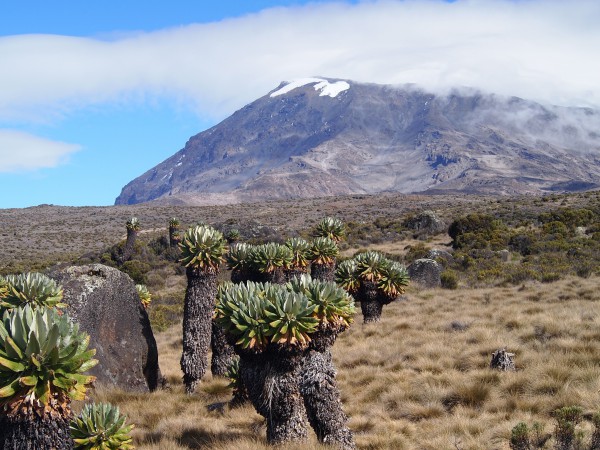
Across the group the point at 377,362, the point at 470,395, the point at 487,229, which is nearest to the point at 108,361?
the point at 377,362

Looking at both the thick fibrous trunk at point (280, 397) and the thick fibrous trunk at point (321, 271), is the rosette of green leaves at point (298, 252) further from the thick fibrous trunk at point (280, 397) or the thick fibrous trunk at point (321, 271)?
the thick fibrous trunk at point (280, 397)

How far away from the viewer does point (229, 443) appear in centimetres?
735

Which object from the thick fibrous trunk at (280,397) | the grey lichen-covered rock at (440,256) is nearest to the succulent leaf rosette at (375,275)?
the thick fibrous trunk at (280,397)

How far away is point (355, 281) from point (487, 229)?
19.5m

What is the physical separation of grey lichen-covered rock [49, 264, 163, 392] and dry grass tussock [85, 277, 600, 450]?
1.97 ft

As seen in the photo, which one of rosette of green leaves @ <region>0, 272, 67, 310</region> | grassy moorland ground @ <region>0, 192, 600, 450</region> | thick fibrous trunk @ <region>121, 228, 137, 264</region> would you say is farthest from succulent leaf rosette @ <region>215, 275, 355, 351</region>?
thick fibrous trunk @ <region>121, 228, 137, 264</region>

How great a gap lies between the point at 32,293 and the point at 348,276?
33.5 ft

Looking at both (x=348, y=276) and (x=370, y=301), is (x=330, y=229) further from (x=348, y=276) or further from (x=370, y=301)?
(x=370, y=301)

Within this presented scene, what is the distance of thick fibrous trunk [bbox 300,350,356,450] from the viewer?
739 centimetres

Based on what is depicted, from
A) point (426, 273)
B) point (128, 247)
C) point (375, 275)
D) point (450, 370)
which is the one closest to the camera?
point (450, 370)

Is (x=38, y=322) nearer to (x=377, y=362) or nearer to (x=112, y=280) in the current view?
(x=112, y=280)

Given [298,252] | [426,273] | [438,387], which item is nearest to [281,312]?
[438,387]

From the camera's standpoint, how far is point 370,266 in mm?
17297

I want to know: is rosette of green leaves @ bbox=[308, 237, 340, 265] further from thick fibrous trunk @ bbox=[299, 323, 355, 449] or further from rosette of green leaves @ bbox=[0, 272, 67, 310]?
thick fibrous trunk @ bbox=[299, 323, 355, 449]
